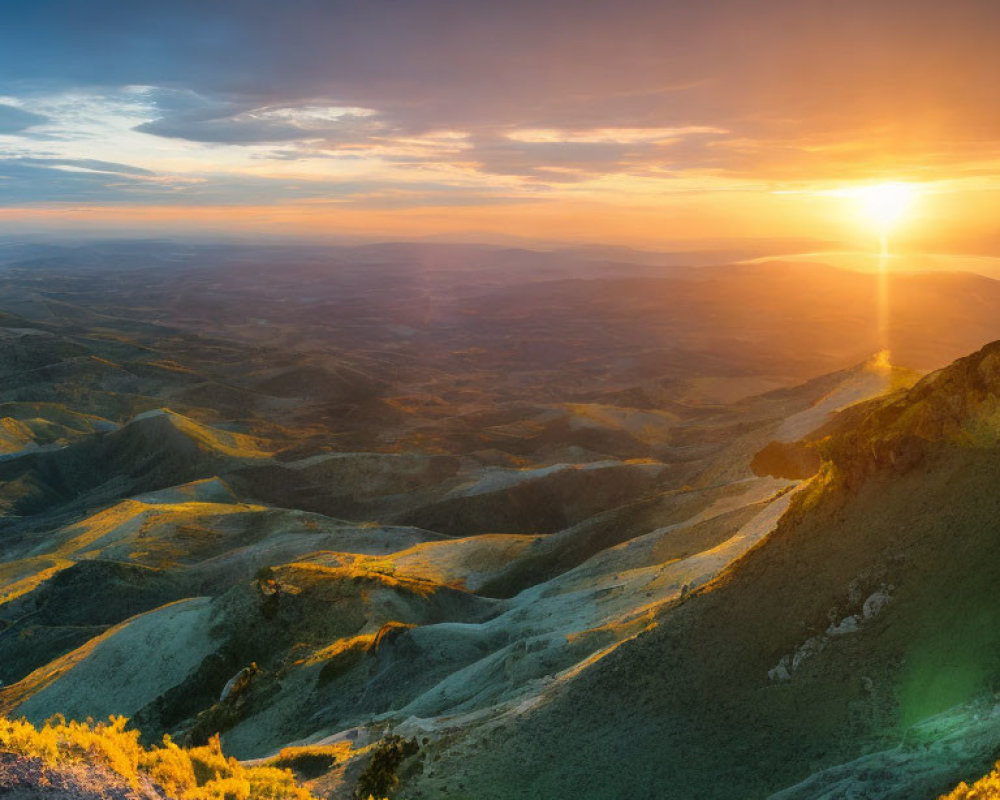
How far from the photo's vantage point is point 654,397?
165250 millimetres

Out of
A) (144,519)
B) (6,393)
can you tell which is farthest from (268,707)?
(6,393)

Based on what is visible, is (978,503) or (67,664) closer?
(978,503)

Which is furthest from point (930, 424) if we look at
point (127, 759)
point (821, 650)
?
point (127, 759)

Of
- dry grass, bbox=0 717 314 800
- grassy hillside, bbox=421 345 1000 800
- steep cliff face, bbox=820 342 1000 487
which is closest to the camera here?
dry grass, bbox=0 717 314 800

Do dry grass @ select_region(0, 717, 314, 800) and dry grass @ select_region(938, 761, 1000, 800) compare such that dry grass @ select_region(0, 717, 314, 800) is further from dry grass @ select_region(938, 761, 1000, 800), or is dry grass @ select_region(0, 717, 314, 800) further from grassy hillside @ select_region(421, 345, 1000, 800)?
dry grass @ select_region(938, 761, 1000, 800)

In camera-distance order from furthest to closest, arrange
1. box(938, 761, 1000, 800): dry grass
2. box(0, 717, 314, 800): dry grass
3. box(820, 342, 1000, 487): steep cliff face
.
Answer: box(820, 342, 1000, 487): steep cliff face, box(0, 717, 314, 800): dry grass, box(938, 761, 1000, 800): dry grass

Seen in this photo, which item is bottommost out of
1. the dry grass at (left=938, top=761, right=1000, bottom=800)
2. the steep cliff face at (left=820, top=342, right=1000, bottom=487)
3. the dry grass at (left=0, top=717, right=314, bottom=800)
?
the dry grass at (left=0, top=717, right=314, bottom=800)

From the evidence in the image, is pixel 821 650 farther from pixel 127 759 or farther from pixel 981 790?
pixel 127 759

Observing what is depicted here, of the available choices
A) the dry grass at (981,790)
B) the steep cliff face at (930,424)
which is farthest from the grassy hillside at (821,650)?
the dry grass at (981,790)

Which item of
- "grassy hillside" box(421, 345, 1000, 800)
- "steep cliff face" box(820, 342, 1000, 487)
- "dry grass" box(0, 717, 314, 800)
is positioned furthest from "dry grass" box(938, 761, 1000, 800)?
"dry grass" box(0, 717, 314, 800)

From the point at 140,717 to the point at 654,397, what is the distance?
462ft

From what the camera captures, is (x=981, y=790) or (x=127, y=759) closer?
Answer: (x=981, y=790)

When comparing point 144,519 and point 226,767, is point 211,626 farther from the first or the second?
point 144,519

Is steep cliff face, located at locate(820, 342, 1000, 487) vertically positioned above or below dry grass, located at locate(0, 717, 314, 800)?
above
